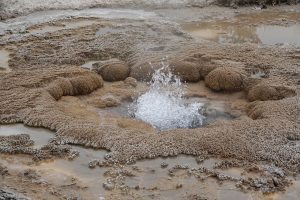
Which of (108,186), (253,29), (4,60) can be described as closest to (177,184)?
(108,186)

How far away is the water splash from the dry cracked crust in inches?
30.5

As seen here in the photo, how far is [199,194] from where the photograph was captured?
9.27 m

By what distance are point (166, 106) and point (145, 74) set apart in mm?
2062

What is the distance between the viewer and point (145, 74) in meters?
15.1

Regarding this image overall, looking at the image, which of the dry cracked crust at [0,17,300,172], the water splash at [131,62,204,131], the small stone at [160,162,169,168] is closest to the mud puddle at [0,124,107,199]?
the dry cracked crust at [0,17,300,172]

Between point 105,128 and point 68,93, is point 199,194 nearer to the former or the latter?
point 105,128

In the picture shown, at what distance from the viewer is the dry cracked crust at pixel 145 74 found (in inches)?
422

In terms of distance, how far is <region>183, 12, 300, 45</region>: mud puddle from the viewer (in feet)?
58.9

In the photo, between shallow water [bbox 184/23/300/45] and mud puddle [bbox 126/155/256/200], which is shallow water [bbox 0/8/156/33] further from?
mud puddle [bbox 126/155/256/200]

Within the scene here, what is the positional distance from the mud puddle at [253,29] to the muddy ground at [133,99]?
0.08 m

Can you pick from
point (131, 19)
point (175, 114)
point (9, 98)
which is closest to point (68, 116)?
point (9, 98)

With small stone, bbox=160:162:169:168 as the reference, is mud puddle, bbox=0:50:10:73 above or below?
above

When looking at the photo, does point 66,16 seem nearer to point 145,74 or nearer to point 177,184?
point 145,74

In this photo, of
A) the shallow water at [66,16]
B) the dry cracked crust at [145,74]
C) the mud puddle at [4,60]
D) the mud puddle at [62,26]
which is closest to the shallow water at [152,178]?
the dry cracked crust at [145,74]
